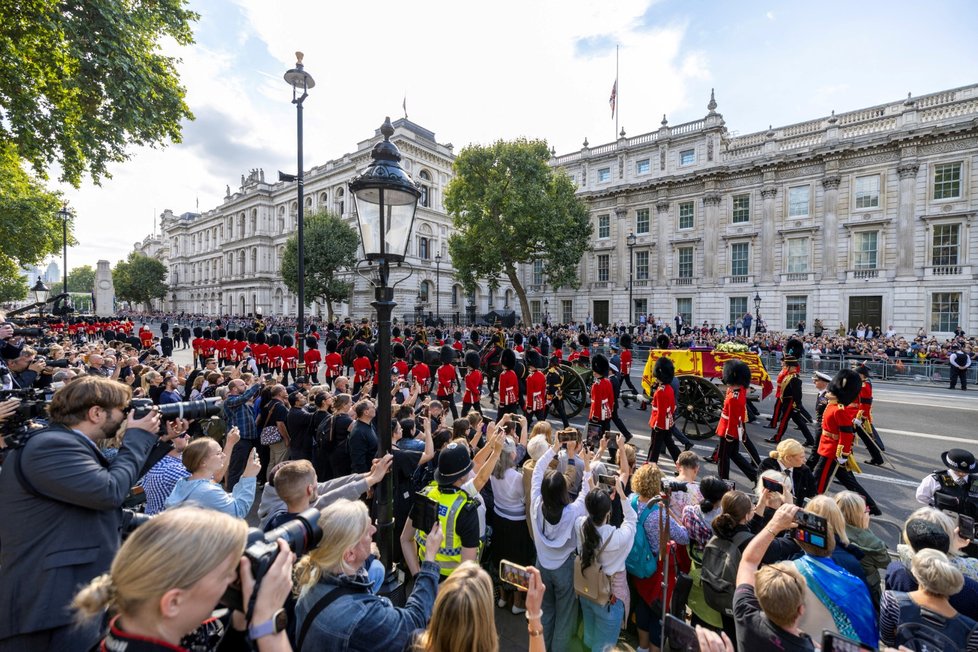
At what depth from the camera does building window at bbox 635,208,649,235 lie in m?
35.3

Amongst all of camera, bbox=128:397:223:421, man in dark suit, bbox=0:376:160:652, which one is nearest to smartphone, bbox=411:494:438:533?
man in dark suit, bbox=0:376:160:652

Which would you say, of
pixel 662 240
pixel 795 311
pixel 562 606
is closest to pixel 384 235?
pixel 562 606

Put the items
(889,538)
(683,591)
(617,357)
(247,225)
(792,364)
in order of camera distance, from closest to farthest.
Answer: (683,591) < (889,538) < (792,364) < (617,357) < (247,225)

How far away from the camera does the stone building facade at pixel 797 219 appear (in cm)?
2469

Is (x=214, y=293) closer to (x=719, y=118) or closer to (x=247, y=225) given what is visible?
(x=247, y=225)

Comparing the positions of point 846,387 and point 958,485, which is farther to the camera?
point 846,387

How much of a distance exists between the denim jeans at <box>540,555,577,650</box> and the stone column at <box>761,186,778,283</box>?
32.6 meters

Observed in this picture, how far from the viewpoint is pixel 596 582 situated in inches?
121

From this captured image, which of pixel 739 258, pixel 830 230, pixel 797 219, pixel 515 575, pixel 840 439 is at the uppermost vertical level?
pixel 797 219

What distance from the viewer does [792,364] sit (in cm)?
911

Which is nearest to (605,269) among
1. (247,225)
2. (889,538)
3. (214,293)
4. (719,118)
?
(719,118)

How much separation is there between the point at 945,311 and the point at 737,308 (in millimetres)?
10442

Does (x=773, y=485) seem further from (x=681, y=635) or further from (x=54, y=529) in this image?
(x=54, y=529)

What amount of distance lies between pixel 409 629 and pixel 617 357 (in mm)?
11735
